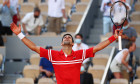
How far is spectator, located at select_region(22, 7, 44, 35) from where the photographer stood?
1290 centimetres

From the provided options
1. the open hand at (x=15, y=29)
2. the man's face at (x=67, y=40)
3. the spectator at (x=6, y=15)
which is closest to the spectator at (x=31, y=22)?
the spectator at (x=6, y=15)

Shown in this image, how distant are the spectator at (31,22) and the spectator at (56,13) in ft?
1.50

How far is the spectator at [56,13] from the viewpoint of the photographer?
1333 cm

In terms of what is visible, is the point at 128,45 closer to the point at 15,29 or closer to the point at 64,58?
the point at 64,58

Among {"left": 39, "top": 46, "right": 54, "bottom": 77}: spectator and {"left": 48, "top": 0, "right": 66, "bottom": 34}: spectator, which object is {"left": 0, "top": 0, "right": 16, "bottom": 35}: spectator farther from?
{"left": 39, "top": 46, "right": 54, "bottom": 77}: spectator

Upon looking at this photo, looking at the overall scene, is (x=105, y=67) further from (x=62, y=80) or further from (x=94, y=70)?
(x=62, y=80)

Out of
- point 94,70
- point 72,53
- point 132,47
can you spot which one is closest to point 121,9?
point 132,47

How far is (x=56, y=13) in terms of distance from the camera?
13.3 meters

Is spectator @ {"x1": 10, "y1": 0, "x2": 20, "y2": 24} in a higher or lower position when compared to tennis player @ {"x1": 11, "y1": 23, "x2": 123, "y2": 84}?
higher

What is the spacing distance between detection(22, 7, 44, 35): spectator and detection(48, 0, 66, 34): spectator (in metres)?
0.46

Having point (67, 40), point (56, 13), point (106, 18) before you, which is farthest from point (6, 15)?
point (67, 40)

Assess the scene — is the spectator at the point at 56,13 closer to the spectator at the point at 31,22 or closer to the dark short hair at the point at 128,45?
the spectator at the point at 31,22

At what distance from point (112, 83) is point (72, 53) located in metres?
3.55

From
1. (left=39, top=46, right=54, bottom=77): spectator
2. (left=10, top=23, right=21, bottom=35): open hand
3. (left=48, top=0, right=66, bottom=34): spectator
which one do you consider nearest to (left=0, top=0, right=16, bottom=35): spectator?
(left=48, top=0, right=66, bottom=34): spectator
